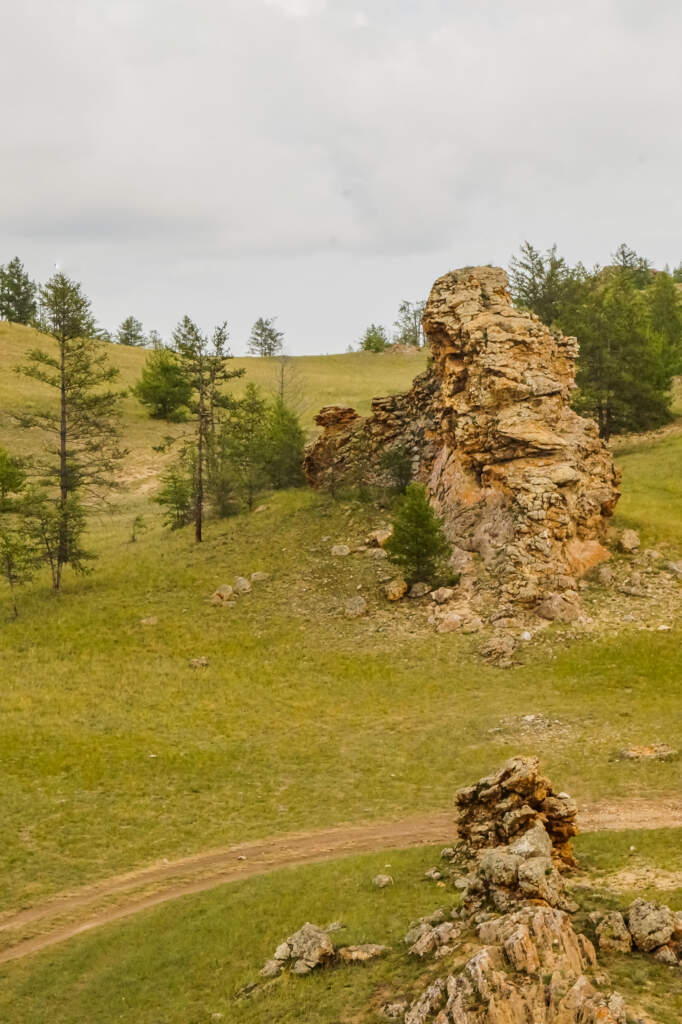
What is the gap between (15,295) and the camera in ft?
427

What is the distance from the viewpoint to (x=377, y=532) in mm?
48500

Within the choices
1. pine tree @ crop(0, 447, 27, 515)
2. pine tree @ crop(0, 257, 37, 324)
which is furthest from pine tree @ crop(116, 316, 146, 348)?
pine tree @ crop(0, 447, 27, 515)

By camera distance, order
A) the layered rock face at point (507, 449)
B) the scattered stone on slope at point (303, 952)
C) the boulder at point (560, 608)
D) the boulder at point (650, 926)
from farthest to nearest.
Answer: the layered rock face at point (507, 449) → the boulder at point (560, 608) → the scattered stone on slope at point (303, 952) → the boulder at point (650, 926)

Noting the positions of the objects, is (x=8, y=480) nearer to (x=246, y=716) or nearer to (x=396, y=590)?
→ (x=396, y=590)

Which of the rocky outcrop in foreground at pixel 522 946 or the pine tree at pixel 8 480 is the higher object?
the pine tree at pixel 8 480

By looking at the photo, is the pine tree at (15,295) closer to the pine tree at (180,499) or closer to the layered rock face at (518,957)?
the pine tree at (180,499)

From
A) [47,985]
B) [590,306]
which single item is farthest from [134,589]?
[590,306]

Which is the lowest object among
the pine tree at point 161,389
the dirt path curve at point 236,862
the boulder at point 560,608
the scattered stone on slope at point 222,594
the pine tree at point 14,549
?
the dirt path curve at point 236,862

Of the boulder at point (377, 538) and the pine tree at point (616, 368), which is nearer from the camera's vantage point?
the boulder at point (377, 538)

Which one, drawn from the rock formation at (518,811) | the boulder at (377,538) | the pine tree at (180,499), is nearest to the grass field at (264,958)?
the rock formation at (518,811)

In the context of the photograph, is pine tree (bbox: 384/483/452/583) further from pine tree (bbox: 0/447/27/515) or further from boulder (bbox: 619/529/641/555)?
pine tree (bbox: 0/447/27/515)

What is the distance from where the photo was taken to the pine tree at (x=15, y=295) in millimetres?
Answer: 129250

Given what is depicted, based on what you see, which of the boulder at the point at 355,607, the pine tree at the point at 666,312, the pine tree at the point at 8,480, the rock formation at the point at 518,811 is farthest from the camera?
the pine tree at the point at 666,312

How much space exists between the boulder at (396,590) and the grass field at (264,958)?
68.3 feet
